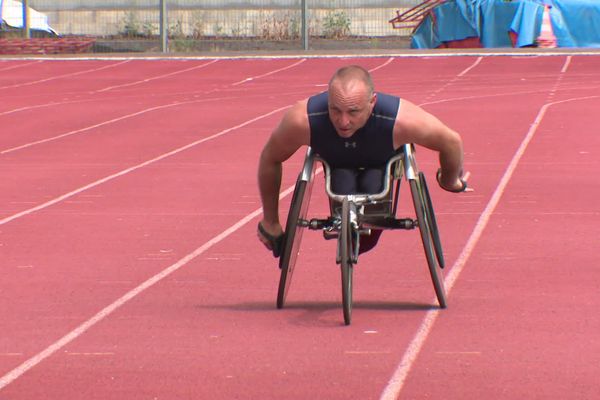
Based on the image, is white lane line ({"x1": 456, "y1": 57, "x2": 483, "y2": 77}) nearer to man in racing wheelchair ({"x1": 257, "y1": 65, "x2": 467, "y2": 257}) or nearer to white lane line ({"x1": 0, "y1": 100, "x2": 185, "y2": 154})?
white lane line ({"x1": 0, "y1": 100, "x2": 185, "y2": 154})

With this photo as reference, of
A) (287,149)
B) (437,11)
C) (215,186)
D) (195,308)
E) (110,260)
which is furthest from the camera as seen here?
(437,11)

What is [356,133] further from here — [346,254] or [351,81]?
[346,254]

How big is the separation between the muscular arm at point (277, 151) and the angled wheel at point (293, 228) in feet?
0.31

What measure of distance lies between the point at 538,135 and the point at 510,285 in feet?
34.2

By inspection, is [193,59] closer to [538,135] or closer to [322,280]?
[538,135]

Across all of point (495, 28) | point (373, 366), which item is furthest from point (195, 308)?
point (495, 28)

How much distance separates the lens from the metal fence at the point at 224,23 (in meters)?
40.8

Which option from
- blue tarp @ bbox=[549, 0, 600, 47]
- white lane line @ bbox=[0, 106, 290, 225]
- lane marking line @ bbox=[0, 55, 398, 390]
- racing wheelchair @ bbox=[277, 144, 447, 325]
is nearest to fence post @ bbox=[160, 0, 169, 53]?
blue tarp @ bbox=[549, 0, 600, 47]

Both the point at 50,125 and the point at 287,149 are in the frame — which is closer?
the point at 287,149

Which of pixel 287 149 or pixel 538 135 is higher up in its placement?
pixel 287 149

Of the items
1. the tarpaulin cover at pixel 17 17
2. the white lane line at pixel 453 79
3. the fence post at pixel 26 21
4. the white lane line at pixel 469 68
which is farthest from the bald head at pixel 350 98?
the tarpaulin cover at pixel 17 17

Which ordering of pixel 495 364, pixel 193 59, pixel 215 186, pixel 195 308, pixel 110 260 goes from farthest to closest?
pixel 193 59
pixel 215 186
pixel 110 260
pixel 195 308
pixel 495 364

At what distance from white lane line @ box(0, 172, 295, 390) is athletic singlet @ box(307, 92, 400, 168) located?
1473 millimetres

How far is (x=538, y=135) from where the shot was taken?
1900 centimetres
